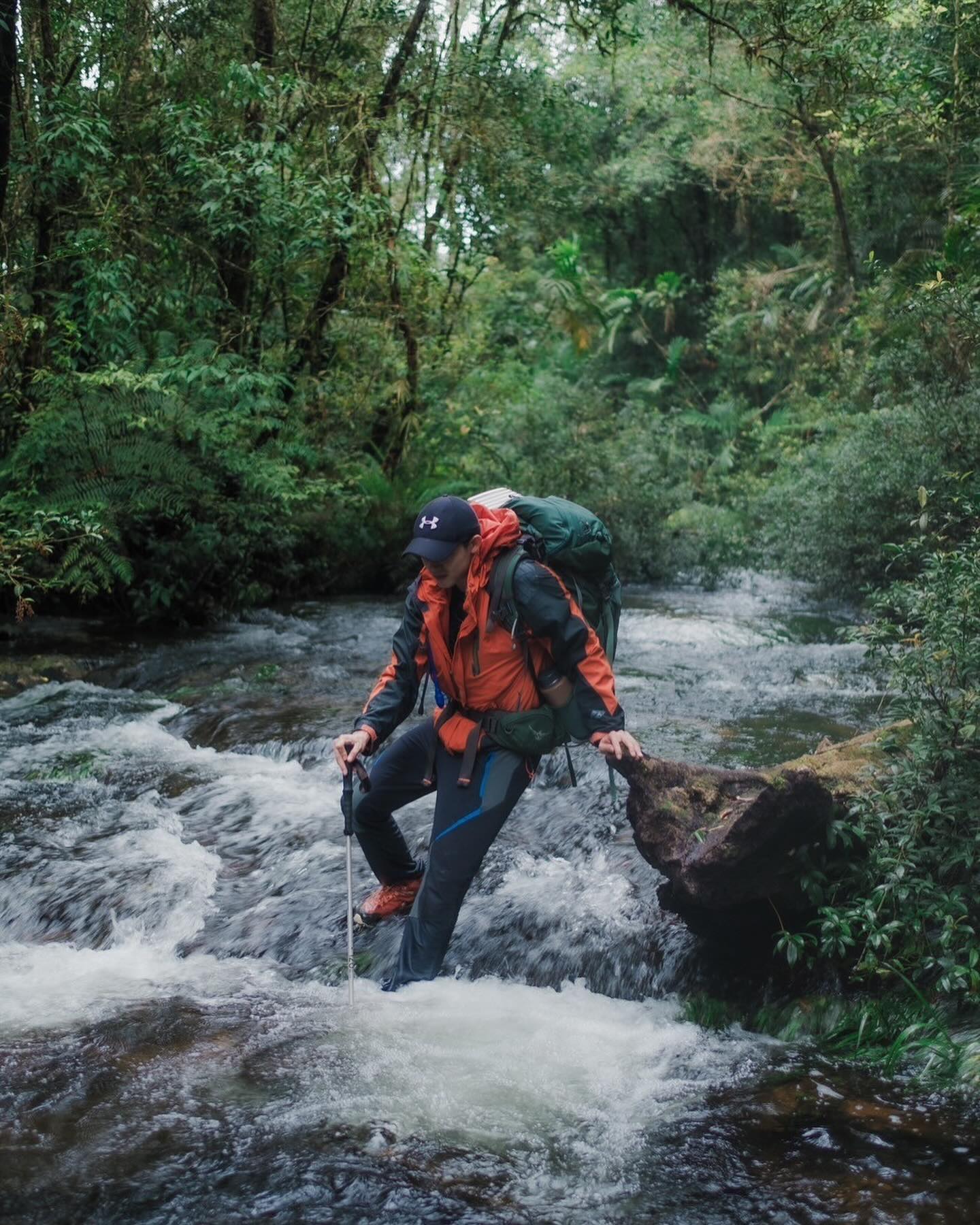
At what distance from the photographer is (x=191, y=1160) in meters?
3.71

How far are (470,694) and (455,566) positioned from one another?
562mm

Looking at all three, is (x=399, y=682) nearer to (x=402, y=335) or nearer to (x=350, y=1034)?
(x=350, y=1034)

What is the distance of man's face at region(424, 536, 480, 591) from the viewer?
14.5 ft

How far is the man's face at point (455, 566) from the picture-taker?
14.5ft

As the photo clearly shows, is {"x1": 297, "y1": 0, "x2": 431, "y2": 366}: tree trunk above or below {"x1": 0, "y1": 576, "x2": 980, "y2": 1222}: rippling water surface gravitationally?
above

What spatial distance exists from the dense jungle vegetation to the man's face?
6.01 feet

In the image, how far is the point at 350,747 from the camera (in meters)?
4.73

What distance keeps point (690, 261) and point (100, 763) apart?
101ft

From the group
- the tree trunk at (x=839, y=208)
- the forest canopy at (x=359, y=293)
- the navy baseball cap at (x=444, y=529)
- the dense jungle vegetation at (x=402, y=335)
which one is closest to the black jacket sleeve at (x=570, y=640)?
the navy baseball cap at (x=444, y=529)

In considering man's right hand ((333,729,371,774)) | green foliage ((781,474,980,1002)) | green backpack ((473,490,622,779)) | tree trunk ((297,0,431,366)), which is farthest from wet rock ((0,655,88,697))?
green foliage ((781,474,980,1002))

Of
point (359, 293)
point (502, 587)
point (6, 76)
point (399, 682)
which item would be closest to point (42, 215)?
point (6, 76)

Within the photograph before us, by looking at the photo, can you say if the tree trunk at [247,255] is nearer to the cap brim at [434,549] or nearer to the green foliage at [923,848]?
the cap brim at [434,549]

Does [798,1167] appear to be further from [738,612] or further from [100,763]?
[738,612]

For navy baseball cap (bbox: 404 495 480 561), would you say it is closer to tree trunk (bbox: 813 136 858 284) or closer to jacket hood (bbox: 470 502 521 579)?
jacket hood (bbox: 470 502 521 579)
